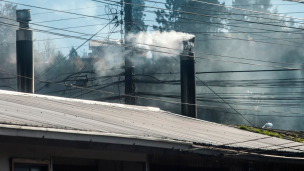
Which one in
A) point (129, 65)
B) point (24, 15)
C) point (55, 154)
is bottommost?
point (55, 154)

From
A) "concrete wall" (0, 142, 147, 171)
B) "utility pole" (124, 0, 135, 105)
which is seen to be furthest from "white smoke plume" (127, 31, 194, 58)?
"concrete wall" (0, 142, 147, 171)

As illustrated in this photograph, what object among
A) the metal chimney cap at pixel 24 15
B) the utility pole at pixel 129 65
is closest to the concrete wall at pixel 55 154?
the metal chimney cap at pixel 24 15

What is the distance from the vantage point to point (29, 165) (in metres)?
6.19

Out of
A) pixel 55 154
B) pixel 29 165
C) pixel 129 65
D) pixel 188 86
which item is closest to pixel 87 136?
pixel 55 154

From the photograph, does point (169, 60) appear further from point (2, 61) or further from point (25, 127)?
→ point (25, 127)

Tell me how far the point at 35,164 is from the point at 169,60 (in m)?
43.2

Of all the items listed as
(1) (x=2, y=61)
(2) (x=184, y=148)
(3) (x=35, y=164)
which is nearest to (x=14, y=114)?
(3) (x=35, y=164)

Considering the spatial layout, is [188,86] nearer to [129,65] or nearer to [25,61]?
[129,65]

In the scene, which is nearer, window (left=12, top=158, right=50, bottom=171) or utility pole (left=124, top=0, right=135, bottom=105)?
window (left=12, top=158, right=50, bottom=171)

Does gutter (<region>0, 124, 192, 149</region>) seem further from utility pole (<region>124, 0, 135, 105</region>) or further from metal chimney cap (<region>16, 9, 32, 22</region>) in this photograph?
utility pole (<region>124, 0, 135, 105</region>)

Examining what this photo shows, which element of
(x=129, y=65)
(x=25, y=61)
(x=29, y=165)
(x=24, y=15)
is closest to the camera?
(x=29, y=165)

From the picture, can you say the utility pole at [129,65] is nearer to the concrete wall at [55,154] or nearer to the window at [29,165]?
the concrete wall at [55,154]

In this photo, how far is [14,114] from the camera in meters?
6.49

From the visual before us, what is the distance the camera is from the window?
19.6 ft
